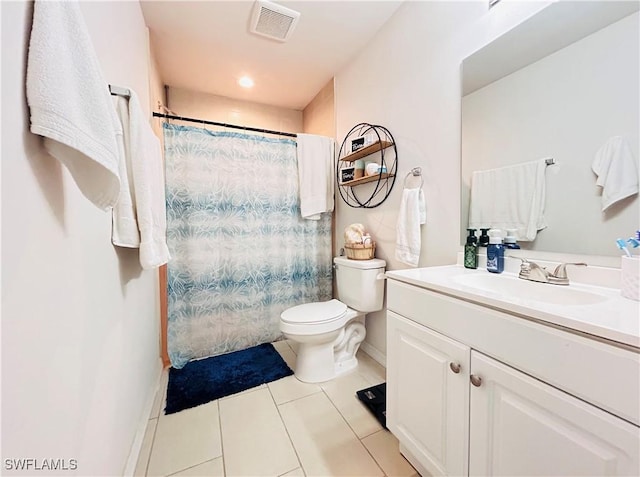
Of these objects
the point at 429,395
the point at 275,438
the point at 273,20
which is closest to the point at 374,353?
the point at 275,438

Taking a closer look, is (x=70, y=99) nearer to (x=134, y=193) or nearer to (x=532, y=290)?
(x=134, y=193)

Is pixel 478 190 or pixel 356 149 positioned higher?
pixel 356 149

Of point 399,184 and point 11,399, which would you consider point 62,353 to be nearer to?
point 11,399

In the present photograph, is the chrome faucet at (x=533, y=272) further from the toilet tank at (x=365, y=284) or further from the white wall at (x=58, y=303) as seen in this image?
the white wall at (x=58, y=303)

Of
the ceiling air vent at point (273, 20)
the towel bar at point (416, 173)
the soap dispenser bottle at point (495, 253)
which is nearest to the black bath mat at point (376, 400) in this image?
the soap dispenser bottle at point (495, 253)

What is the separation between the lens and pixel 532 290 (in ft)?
3.09

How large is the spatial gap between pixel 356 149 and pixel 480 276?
3.97 ft

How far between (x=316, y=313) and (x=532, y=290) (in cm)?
112

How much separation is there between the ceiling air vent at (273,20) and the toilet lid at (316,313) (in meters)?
1.89

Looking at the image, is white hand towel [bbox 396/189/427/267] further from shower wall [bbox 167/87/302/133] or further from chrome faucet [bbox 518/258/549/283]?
shower wall [bbox 167/87/302/133]

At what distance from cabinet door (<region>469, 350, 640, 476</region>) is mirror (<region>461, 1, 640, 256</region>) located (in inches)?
22.6

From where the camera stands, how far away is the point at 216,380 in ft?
5.51

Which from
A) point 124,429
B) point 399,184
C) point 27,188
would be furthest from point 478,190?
point 124,429

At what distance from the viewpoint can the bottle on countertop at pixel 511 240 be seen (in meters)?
1.09
